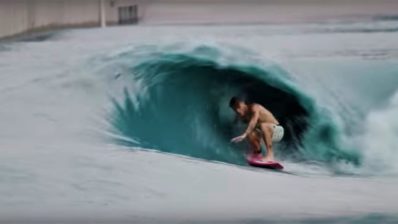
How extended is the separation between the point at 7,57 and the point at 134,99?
0.39 meters

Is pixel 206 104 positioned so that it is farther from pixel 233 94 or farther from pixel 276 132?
pixel 276 132

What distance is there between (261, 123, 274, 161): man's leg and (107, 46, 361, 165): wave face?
25 mm

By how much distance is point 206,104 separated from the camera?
2121mm

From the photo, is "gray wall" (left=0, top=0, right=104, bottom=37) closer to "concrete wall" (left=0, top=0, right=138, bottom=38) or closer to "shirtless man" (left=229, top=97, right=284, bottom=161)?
"concrete wall" (left=0, top=0, right=138, bottom=38)

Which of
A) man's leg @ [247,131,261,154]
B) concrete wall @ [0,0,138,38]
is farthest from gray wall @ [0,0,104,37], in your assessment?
man's leg @ [247,131,261,154]

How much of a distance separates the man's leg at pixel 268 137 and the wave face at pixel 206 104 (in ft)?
0.08

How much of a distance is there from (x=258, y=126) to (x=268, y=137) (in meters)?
0.04

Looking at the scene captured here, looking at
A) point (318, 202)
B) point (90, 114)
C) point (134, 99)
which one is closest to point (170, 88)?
point (134, 99)

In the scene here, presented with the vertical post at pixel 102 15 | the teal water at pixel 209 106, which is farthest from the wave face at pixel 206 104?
the vertical post at pixel 102 15

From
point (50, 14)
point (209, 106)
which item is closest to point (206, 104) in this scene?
point (209, 106)

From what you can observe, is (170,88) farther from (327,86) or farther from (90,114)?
(327,86)

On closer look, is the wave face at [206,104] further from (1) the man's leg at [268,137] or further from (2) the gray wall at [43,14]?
(2) the gray wall at [43,14]

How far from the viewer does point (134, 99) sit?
213 centimetres

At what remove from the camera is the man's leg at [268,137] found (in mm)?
2102
